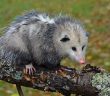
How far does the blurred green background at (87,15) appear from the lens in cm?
939

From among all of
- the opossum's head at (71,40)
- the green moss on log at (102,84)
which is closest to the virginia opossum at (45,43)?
the opossum's head at (71,40)

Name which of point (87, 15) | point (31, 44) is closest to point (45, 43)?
point (31, 44)

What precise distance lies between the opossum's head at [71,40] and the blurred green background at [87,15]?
3674 mm

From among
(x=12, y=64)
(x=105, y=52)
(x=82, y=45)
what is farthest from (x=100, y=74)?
(x=105, y=52)

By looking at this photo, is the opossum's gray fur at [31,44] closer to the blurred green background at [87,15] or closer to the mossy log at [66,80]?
the mossy log at [66,80]

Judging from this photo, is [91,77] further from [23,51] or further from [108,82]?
[23,51]

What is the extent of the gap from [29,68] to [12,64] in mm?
197

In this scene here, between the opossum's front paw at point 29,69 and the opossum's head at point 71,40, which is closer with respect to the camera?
the opossum's front paw at point 29,69

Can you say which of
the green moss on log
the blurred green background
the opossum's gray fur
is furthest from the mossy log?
the blurred green background

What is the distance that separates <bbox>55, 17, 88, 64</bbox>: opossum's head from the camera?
15.1 ft

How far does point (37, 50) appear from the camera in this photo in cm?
459

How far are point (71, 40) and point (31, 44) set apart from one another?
1.20 feet

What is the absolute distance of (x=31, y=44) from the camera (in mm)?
4609

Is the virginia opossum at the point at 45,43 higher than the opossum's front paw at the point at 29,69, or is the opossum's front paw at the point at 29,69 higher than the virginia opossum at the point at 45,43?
the virginia opossum at the point at 45,43
